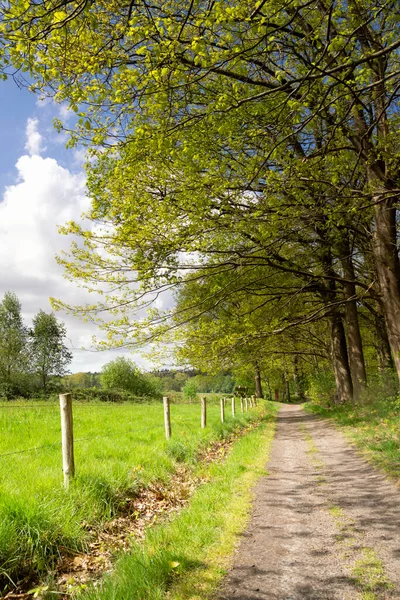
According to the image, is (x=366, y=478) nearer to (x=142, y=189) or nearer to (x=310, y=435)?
(x=310, y=435)

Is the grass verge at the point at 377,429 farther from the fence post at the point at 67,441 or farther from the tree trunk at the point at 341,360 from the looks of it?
the fence post at the point at 67,441

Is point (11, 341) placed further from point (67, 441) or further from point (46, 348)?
point (67, 441)

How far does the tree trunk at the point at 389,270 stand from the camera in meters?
9.32

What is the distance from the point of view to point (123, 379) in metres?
57.8

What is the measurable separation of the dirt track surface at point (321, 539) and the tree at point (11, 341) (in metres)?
45.5

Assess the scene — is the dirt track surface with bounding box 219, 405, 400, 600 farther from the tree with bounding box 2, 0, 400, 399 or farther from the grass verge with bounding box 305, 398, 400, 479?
the tree with bounding box 2, 0, 400, 399

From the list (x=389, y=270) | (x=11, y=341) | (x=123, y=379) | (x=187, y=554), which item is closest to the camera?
(x=187, y=554)

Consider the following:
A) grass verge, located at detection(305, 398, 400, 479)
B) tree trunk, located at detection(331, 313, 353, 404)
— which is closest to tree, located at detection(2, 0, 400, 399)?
grass verge, located at detection(305, 398, 400, 479)

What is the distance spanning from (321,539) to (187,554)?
154 centimetres

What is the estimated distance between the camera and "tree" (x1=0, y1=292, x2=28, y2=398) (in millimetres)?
47250

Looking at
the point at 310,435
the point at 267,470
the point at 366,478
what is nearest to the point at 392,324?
the point at 366,478

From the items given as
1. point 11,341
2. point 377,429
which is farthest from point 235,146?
point 11,341

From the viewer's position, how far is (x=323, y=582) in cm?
331

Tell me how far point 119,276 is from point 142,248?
41.1 inches
